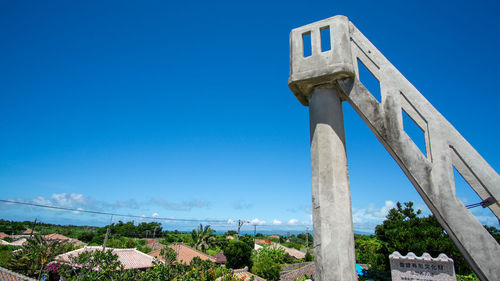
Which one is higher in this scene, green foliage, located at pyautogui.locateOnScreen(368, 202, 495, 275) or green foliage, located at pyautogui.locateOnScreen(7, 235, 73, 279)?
green foliage, located at pyautogui.locateOnScreen(368, 202, 495, 275)

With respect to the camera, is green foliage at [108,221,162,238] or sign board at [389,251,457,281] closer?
sign board at [389,251,457,281]

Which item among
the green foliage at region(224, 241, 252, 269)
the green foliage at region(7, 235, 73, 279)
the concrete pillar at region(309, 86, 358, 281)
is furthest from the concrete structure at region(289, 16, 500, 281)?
the green foliage at region(224, 241, 252, 269)

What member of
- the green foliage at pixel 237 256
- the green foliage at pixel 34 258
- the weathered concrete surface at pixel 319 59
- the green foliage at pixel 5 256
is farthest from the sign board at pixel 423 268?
the green foliage at pixel 5 256

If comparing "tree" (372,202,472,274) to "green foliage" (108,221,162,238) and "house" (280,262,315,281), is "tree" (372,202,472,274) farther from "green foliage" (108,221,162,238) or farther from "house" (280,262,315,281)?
"green foliage" (108,221,162,238)

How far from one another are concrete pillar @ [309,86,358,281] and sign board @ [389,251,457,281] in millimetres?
11287

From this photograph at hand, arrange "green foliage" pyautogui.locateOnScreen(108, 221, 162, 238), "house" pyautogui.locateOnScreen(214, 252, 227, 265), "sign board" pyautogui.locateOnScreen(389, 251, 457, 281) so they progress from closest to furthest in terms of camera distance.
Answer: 1. "sign board" pyautogui.locateOnScreen(389, 251, 457, 281)
2. "house" pyautogui.locateOnScreen(214, 252, 227, 265)
3. "green foliage" pyautogui.locateOnScreen(108, 221, 162, 238)

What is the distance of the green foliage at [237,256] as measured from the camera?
31922mm

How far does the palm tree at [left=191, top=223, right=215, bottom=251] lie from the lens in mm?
44375

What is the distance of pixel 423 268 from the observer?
471 inches

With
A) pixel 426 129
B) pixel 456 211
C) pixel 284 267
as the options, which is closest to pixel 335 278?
pixel 456 211

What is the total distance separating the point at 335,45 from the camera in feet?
12.9

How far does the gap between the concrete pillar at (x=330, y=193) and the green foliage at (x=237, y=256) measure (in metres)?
31.0

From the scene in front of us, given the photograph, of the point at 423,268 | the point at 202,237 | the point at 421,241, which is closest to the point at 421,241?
the point at 421,241

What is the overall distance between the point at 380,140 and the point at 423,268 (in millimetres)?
11811
